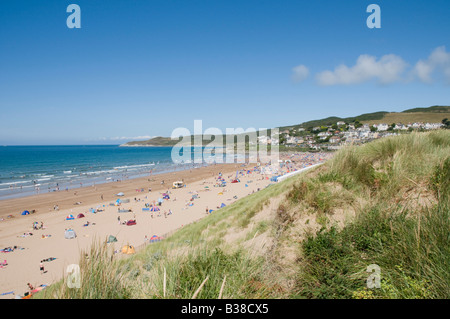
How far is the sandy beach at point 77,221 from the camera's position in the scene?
13016mm

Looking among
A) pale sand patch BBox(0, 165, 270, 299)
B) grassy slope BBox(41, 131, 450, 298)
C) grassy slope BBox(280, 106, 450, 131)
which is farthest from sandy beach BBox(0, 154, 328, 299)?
grassy slope BBox(280, 106, 450, 131)

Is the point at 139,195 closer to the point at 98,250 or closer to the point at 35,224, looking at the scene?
the point at 35,224

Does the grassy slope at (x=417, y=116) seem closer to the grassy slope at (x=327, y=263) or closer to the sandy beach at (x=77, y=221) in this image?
the sandy beach at (x=77, y=221)

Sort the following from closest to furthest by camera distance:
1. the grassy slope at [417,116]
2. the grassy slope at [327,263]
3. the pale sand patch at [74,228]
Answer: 1. the grassy slope at [327,263]
2. the pale sand patch at [74,228]
3. the grassy slope at [417,116]

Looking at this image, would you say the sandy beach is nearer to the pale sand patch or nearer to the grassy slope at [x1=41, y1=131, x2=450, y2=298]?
the pale sand patch

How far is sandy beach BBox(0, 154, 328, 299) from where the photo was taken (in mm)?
13016

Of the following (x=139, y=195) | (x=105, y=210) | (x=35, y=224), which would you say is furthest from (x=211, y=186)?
(x=35, y=224)

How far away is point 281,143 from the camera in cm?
12081

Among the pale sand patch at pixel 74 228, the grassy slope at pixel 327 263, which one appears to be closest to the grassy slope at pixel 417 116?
the pale sand patch at pixel 74 228

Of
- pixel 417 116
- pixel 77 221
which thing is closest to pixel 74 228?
pixel 77 221

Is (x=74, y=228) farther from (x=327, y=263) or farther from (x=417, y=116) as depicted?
(x=417, y=116)

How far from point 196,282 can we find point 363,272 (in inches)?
75.8

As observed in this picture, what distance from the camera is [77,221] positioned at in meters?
21.4

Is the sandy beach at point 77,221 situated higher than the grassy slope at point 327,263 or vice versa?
the grassy slope at point 327,263
